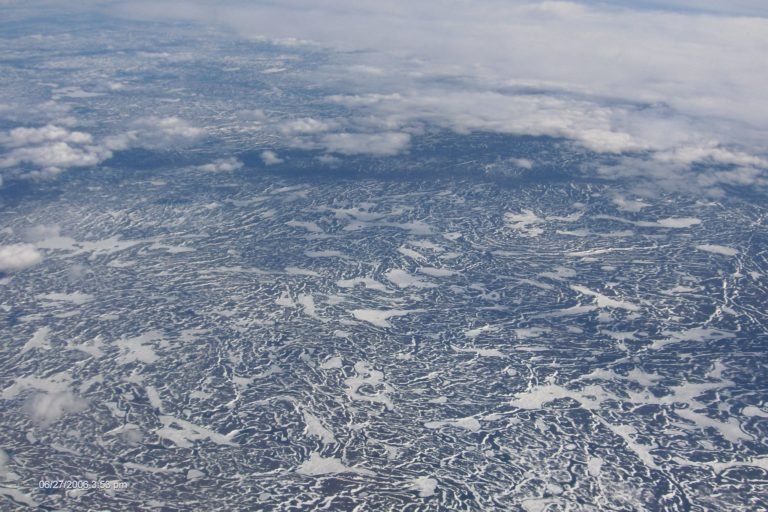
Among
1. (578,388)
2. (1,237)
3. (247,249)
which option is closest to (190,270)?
(247,249)

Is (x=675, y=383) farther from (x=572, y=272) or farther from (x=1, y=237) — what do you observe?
(x=1, y=237)
